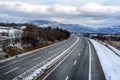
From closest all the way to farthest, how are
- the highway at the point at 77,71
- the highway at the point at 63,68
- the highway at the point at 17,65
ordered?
the highway at the point at 77,71 < the highway at the point at 63,68 < the highway at the point at 17,65

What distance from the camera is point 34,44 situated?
66.4 meters

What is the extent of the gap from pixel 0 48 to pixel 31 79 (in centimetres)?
2871

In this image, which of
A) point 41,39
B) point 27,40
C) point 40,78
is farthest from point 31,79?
point 41,39

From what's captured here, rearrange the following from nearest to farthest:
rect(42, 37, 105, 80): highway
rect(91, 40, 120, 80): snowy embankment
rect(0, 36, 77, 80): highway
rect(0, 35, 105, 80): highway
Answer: rect(42, 37, 105, 80): highway, rect(0, 35, 105, 80): highway, rect(0, 36, 77, 80): highway, rect(91, 40, 120, 80): snowy embankment

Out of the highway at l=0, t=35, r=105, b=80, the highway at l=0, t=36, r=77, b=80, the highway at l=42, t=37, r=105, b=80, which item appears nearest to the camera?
the highway at l=42, t=37, r=105, b=80

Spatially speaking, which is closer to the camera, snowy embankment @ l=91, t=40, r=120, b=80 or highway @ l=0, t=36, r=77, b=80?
highway @ l=0, t=36, r=77, b=80

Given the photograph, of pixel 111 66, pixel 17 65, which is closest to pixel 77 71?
pixel 111 66

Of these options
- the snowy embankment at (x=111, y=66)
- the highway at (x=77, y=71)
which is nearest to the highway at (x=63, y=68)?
Answer: the highway at (x=77, y=71)

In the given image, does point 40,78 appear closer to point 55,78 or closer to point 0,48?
point 55,78

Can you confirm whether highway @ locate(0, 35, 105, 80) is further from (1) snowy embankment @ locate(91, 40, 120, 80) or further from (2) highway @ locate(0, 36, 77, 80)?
(1) snowy embankment @ locate(91, 40, 120, 80)

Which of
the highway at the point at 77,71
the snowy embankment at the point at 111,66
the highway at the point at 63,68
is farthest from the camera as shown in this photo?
the snowy embankment at the point at 111,66

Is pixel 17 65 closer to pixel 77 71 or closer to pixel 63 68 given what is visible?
pixel 63 68

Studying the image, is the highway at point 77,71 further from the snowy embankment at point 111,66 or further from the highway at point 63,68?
the snowy embankment at point 111,66

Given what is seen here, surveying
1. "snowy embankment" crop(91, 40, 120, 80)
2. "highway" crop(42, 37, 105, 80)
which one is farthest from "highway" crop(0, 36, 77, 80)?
"snowy embankment" crop(91, 40, 120, 80)
